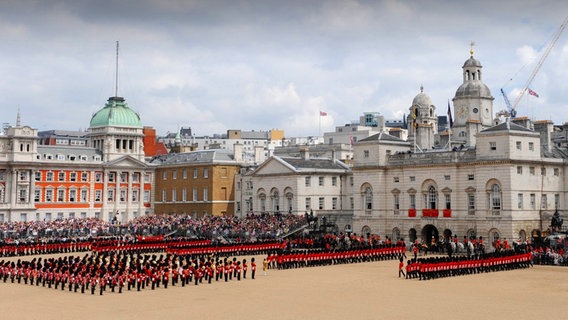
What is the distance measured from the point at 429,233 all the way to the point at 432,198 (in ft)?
11.7

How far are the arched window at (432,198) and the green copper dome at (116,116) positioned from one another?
49076 millimetres

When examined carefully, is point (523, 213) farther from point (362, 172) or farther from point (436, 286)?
point (436, 286)

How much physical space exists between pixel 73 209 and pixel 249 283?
5770 centimetres

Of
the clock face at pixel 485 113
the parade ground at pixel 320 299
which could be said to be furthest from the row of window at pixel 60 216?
the parade ground at pixel 320 299

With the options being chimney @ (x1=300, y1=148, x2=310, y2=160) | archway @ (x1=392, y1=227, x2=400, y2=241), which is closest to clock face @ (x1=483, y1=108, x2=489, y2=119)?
chimney @ (x1=300, y1=148, x2=310, y2=160)

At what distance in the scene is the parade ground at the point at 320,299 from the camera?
30.8 metres

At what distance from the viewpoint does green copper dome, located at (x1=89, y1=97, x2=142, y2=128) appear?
101m

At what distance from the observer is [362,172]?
70500 millimetres

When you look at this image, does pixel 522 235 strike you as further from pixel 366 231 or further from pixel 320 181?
pixel 320 181

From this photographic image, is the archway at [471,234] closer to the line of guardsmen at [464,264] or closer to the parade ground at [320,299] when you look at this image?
the line of guardsmen at [464,264]

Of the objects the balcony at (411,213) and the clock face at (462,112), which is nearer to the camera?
the balcony at (411,213)

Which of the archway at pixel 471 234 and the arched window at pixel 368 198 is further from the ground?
the arched window at pixel 368 198

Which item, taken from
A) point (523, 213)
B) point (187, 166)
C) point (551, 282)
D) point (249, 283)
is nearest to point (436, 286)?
point (551, 282)

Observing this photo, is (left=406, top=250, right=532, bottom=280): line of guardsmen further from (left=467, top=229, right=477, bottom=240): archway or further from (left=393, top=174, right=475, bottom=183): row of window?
(left=393, top=174, right=475, bottom=183): row of window
